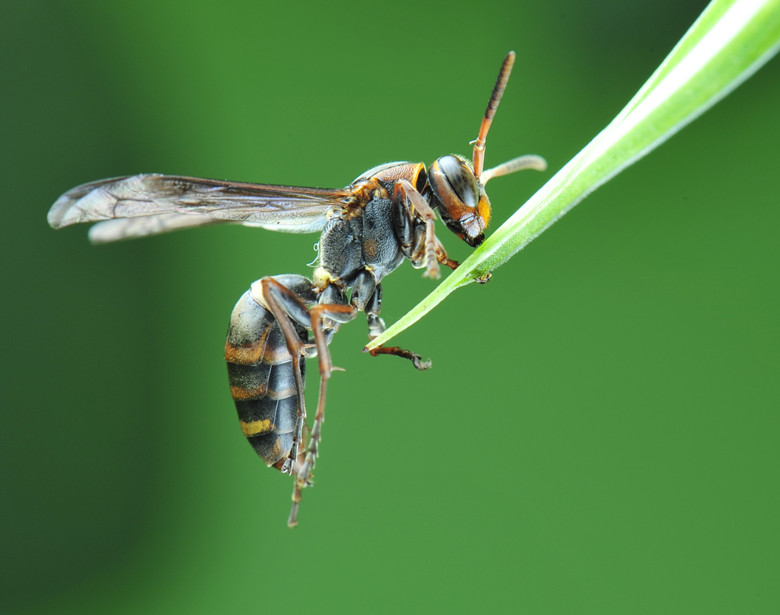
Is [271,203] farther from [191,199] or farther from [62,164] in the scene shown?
[62,164]

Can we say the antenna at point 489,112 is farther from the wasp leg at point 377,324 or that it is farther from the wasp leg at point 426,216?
the wasp leg at point 377,324

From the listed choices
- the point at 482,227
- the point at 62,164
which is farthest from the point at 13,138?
the point at 482,227

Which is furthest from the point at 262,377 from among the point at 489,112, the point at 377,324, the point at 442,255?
the point at 489,112

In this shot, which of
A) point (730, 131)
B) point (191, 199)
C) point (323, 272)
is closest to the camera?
point (191, 199)

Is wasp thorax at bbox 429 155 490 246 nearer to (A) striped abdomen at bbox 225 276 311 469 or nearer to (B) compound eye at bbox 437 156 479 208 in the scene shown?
(B) compound eye at bbox 437 156 479 208

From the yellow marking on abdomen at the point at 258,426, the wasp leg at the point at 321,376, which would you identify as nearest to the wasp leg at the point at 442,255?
the wasp leg at the point at 321,376

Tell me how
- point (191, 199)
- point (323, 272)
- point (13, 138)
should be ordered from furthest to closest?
point (13, 138) < point (323, 272) < point (191, 199)

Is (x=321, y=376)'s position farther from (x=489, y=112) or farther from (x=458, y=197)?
(x=489, y=112)
